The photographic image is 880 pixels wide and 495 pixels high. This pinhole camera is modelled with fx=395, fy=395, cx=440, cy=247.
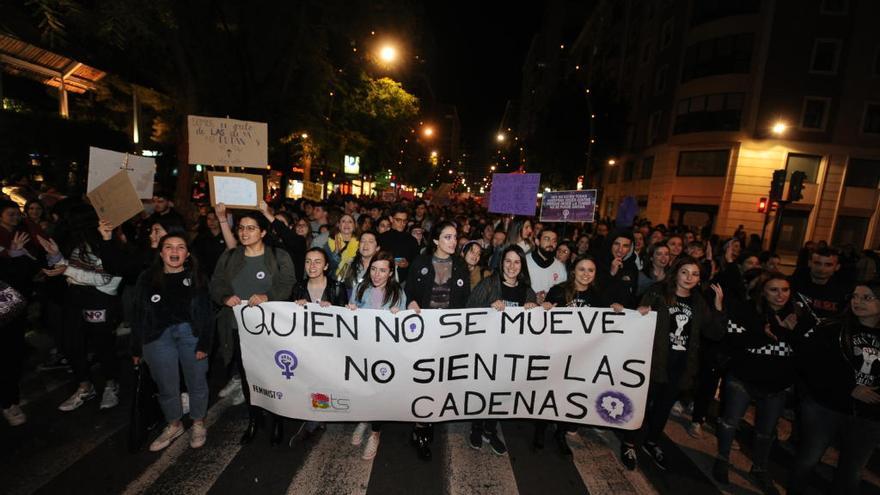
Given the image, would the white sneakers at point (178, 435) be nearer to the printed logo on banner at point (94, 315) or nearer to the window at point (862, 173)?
the printed logo on banner at point (94, 315)

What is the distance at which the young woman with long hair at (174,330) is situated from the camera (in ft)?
11.7

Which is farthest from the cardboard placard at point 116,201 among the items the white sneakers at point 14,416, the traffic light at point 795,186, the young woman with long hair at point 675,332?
the traffic light at point 795,186

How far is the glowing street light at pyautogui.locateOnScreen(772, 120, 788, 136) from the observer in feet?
65.5

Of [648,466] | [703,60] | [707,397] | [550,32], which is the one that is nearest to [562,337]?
[648,466]

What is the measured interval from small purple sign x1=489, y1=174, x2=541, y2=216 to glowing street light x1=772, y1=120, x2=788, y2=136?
18.7 m

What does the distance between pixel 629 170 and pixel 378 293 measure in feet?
104

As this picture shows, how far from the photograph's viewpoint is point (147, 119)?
20.0m

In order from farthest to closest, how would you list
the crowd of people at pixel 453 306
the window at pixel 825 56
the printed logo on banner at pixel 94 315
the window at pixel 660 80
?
the window at pixel 660 80 < the window at pixel 825 56 < the printed logo on banner at pixel 94 315 < the crowd of people at pixel 453 306

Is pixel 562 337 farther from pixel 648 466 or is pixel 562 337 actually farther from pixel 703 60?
pixel 703 60

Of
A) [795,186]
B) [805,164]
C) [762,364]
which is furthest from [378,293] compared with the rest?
[805,164]

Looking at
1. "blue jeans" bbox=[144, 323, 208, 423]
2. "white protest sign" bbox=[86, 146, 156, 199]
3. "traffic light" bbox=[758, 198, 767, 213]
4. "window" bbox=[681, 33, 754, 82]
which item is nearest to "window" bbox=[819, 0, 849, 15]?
"window" bbox=[681, 33, 754, 82]

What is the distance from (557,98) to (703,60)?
356 inches

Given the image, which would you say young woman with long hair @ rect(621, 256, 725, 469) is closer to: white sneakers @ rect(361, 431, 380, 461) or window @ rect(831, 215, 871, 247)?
white sneakers @ rect(361, 431, 380, 461)

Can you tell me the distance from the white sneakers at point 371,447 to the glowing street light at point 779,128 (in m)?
25.1
